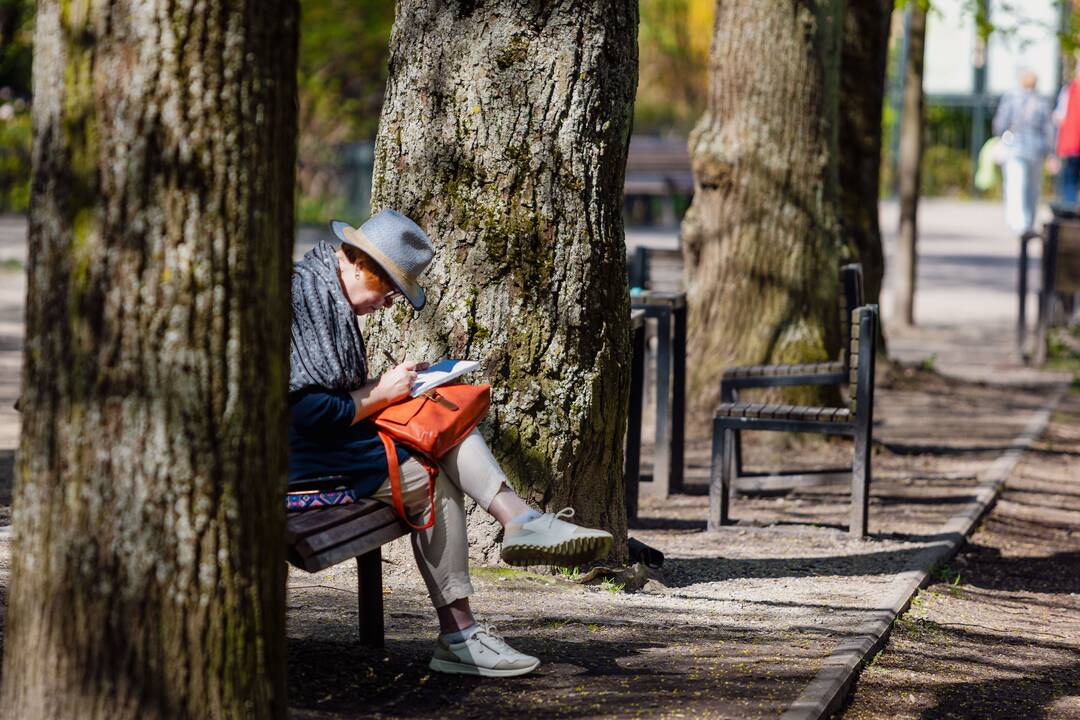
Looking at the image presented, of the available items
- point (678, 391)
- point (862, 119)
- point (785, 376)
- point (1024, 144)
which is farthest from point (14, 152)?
point (785, 376)

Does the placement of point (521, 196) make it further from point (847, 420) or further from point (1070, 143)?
point (1070, 143)

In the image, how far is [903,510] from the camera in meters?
7.82

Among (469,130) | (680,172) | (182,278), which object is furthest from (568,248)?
(680,172)

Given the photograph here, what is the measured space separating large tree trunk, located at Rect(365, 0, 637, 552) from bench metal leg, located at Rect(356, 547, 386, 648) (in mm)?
1067

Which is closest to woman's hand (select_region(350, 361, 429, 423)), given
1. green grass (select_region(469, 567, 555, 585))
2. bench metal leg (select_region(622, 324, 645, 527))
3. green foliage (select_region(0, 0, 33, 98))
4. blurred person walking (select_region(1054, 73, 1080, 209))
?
green grass (select_region(469, 567, 555, 585))

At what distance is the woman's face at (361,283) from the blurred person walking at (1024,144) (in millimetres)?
13314

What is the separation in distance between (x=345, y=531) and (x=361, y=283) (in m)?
0.76

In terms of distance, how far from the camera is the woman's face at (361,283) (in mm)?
4598

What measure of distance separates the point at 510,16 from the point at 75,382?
273cm

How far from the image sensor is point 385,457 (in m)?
4.46

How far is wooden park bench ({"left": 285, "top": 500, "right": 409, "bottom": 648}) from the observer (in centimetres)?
405

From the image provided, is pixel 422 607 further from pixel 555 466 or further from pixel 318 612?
pixel 555 466

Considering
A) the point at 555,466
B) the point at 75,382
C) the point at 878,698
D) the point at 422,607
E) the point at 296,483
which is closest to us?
the point at 75,382

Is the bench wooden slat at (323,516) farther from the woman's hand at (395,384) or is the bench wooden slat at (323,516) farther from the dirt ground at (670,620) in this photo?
the dirt ground at (670,620)
